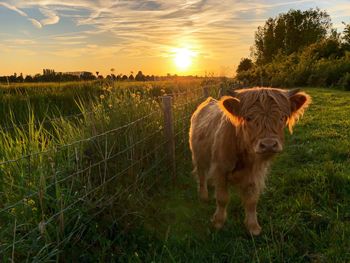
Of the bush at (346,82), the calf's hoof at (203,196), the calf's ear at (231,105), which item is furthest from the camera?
the bush at (346,82)

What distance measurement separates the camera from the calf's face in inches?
148

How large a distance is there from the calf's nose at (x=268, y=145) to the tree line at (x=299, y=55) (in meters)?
18.5

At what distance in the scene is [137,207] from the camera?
4598 millimetres

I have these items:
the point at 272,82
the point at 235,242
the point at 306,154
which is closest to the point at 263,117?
the point at 235,242

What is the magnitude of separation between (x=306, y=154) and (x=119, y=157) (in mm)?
3762

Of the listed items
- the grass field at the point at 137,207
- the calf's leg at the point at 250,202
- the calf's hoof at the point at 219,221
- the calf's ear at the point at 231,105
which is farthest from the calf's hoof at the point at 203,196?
the calf's ear at the point at 231,105

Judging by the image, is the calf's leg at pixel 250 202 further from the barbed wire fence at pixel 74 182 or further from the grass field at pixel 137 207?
the barbed wire fence at pixel 74 182

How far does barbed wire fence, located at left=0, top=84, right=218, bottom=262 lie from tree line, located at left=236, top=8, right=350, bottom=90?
54.8ft

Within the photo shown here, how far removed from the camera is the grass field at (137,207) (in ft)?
11.8

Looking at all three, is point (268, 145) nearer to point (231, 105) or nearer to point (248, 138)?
point (248, 138)

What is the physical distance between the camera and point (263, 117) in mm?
3842

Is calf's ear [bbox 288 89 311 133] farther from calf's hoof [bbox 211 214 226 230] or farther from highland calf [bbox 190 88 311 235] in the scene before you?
calf's hoof [bbox 211 214 226 230]

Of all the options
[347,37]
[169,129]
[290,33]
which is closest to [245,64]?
[290,33]

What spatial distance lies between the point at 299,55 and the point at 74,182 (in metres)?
35.4
